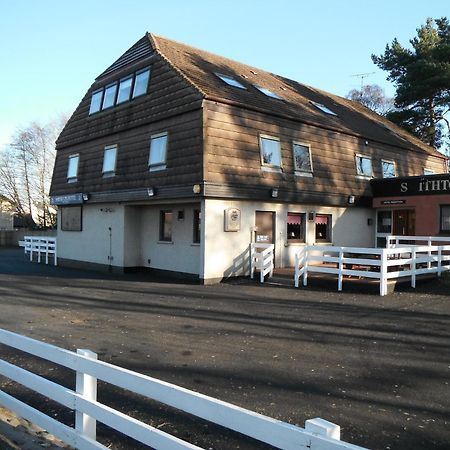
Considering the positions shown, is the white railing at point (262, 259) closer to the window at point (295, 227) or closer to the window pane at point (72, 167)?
the window at point (295, 227)

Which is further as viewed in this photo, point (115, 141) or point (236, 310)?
point (115, 141)

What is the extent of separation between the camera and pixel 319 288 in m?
14.0

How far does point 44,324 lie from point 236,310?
391 cm

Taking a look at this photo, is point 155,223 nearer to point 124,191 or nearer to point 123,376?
point 124,191

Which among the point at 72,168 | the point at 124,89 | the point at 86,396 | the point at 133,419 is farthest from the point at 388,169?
the point at 133,419

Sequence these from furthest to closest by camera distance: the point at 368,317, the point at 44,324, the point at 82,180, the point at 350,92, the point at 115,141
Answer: the point at 350,92
the point at 82,180
the point at 115,141
the point at 368,317
the point at 44,324

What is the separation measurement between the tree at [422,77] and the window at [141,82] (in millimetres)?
20305

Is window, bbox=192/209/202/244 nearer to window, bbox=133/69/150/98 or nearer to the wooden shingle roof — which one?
the wooden shingle roof

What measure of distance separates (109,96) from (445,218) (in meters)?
14.7

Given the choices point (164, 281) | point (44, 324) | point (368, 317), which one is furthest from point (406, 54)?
point (44, 324)

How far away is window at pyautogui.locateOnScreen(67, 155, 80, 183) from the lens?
73.0 feet

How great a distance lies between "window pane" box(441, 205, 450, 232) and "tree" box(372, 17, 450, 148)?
14.8 meters

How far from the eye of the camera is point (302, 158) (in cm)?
1842

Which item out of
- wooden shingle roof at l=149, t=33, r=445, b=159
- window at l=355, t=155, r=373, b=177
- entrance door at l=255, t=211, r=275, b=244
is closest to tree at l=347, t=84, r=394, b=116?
wooden shingle roof at l=149, t=33, r=445, b=159
